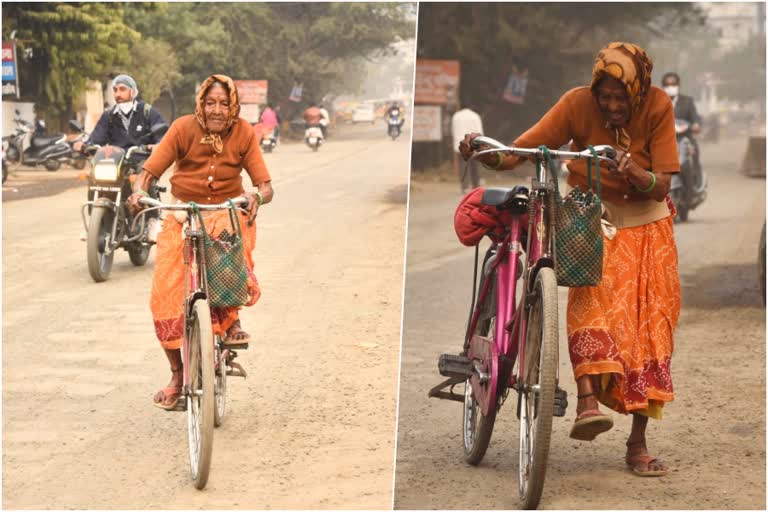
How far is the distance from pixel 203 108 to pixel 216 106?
0.18ft

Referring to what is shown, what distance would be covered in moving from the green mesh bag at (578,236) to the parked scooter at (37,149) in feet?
45.5

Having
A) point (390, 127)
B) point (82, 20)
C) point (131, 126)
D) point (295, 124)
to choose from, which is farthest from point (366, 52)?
point (82, 20)

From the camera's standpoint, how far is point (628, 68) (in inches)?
158

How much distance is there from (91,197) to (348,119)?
8.23ft

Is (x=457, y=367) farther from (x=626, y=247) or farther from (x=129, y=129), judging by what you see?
(x=129, y=129)

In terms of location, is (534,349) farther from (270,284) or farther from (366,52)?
(270,284)

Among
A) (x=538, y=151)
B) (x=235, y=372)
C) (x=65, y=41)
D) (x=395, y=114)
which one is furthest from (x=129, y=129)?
(x=65, y=41)

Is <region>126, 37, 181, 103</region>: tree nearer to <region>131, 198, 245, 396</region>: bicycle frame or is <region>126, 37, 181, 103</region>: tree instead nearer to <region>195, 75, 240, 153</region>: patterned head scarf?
<region>195, 75, 240, 153</region>: patterned head scarf

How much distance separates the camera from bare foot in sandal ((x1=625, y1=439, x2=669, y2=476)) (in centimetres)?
438

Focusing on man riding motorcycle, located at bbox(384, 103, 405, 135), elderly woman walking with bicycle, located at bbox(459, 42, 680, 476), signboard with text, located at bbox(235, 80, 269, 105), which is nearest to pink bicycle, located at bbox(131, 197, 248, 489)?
elderly woman walking with bicycle, located at bbox(459, 42, 680, 476)

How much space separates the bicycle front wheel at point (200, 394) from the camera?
4172 millimetres

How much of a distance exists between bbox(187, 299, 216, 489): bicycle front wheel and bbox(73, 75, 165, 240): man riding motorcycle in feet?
13.2

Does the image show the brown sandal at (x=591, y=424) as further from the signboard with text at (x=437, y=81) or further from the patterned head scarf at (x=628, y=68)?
the signboard with text at (x=437, y=81)

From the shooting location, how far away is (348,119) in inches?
286
